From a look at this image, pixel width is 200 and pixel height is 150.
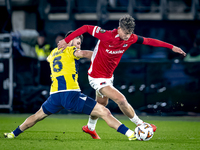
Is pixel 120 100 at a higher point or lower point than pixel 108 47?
lower

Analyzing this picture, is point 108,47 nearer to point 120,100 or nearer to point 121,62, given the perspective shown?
point 120,100

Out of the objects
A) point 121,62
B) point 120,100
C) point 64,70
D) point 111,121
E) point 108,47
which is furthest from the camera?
point 121,62

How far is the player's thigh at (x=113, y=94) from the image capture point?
18.9ft

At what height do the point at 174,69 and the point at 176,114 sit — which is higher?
the point at 174,69

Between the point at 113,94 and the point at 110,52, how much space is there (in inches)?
28.8

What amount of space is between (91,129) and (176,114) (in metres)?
7.91

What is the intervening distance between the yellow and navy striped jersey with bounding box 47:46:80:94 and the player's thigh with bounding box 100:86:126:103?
0.54m

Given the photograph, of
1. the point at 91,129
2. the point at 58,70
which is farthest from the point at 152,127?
the point at 58,70

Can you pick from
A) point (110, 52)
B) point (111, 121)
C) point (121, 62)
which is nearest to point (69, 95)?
point (111, 121)

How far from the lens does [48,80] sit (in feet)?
47.9

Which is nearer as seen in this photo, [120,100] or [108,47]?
[120,100]

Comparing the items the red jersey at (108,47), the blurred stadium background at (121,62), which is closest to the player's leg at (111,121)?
the red jersey at (108,47)

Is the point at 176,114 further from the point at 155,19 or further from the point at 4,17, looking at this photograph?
the point at 4,17

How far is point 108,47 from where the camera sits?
5.91 meters
